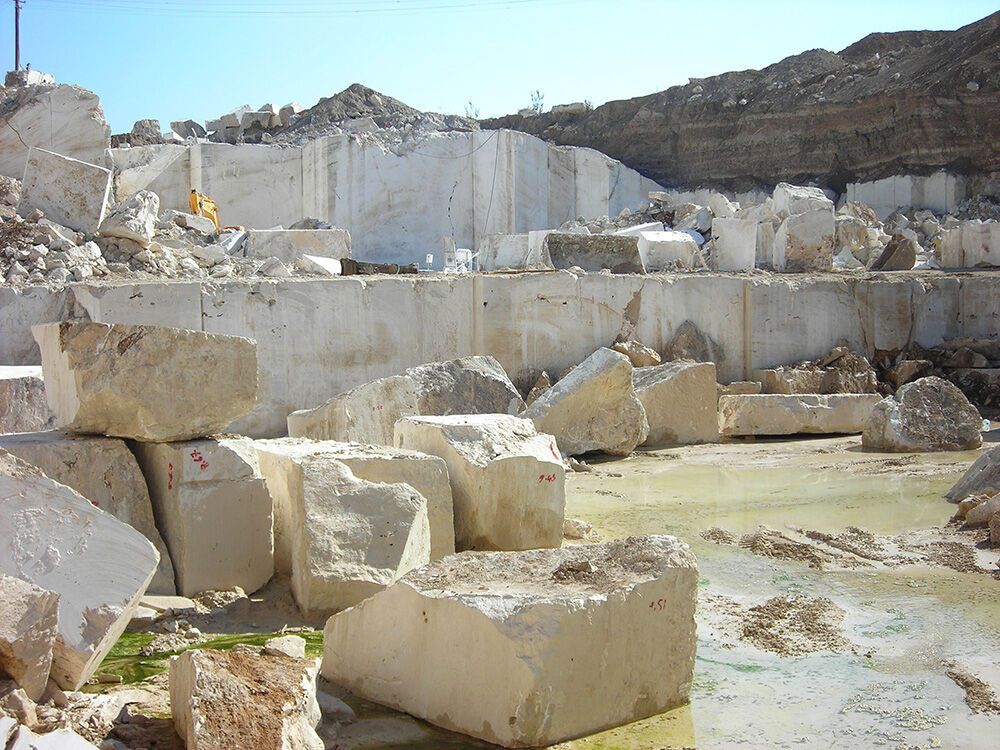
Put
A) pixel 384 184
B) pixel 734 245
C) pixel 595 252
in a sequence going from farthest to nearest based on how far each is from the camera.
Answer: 1. pixel 384 184
2. pixel 734 245
3. pixel 595 252

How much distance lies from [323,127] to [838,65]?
36.5 feet

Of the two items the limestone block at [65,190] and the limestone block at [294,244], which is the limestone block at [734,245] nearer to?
the limestone block at [294,244]

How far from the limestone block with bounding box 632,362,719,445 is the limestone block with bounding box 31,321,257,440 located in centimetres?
498

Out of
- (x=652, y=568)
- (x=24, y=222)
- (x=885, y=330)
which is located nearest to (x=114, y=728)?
(x=652, y=568)

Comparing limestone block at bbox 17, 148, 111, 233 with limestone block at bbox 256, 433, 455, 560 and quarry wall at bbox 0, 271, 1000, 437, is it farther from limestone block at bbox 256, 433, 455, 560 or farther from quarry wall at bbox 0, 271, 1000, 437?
limestone block at bbox 256, 433, 455, 560

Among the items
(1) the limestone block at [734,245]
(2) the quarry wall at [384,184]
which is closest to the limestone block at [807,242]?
(1) the limestone block at [734,245]

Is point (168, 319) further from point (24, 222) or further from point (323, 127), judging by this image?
point (323, 127)

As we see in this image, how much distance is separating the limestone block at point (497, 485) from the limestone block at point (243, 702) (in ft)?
6.26

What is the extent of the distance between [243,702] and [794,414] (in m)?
7.30

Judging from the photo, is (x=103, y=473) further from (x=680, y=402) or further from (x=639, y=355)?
(x=639, y=355)

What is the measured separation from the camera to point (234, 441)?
4.34 metres

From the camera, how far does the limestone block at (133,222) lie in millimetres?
9367

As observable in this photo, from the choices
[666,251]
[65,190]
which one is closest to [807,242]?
[666,251]

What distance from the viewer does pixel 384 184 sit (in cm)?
1745
